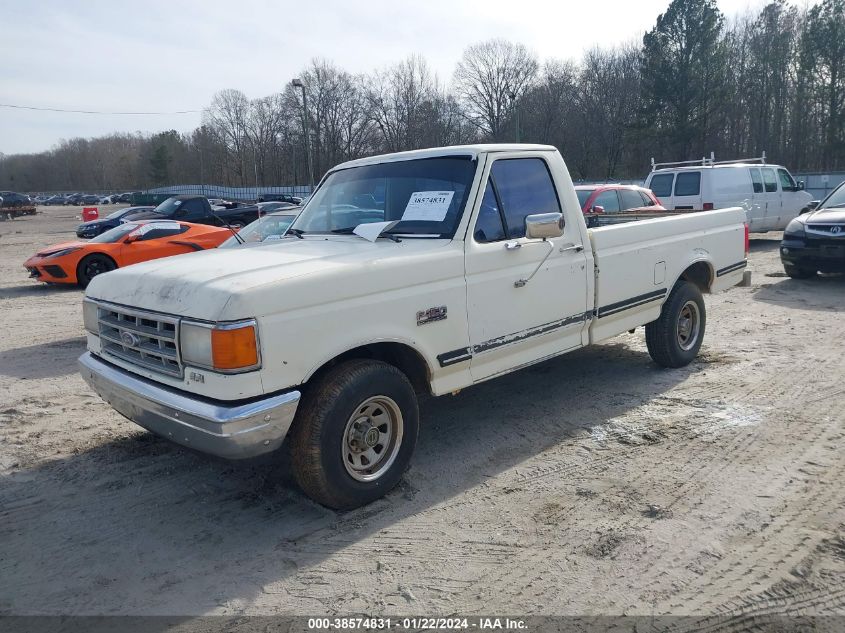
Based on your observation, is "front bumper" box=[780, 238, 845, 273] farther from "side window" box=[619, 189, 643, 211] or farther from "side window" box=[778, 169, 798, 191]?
"side window" box=[778, 169, 798, 191]

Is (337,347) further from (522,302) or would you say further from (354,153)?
(354,153)

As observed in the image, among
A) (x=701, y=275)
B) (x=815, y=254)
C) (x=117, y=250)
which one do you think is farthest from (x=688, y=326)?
(x=117, y=250)

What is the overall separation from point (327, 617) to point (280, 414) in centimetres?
100

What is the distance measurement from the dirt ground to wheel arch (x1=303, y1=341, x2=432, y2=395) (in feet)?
Result: 2.19

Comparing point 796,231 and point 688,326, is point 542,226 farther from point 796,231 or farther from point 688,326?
point 796,231

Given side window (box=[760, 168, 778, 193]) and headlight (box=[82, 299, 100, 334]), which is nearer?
headlight (box=[82, 299, 100, 334])

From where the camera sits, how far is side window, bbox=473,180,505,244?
14.5ft

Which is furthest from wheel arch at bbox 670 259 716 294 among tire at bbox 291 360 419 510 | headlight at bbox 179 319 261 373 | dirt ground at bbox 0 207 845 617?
headlight at bbox 179 319 261 373

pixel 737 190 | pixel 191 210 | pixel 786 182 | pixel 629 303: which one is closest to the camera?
pixel 629 303

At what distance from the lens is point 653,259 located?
584cm

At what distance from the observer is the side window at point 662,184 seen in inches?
641

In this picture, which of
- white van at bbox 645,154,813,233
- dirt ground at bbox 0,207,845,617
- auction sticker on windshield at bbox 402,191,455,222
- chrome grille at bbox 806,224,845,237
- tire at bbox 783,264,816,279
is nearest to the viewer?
dirt ground at bbox 0,207,845,617

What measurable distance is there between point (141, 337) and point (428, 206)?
6.71 feet

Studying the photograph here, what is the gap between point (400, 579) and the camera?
10.5ft
